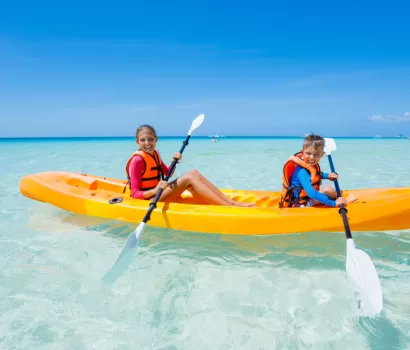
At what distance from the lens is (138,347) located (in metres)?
1.92

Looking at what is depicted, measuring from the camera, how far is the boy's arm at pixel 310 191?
9.92 ft

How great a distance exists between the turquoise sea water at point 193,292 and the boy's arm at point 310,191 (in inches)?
19.1

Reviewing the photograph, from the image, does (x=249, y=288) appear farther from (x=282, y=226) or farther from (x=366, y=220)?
(x=366, y=220)

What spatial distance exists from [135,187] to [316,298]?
6.94 feet

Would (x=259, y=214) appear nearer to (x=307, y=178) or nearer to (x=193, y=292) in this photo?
(x=307, y=178)

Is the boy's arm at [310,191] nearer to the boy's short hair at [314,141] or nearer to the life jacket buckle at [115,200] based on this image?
the boy's short hair at [314,141]

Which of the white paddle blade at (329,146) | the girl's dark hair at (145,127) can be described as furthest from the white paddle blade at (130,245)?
the white paddle blade at (329,146)

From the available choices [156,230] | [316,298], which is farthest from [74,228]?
[316,298]

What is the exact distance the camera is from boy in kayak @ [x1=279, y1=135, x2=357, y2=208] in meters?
3.08

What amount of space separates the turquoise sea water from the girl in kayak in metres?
0.40

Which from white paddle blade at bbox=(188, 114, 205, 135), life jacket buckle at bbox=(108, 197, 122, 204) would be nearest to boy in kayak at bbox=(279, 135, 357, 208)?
white paddle blade at bbox=(188, 114, 205, 135)

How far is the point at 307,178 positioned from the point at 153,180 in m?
1.64

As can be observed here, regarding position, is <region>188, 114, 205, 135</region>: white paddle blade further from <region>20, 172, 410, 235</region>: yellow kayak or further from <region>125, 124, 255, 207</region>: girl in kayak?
<region>20, 172, 410, 235</region>: yellow kayak

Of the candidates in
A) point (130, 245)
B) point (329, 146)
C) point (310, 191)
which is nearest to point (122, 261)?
point (130, 245)
